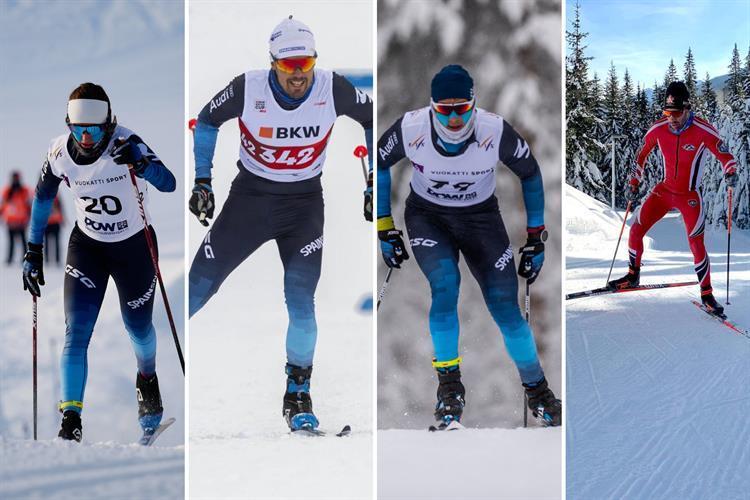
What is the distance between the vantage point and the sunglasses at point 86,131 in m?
3.33

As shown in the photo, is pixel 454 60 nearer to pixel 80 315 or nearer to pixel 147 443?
pixel 80 315

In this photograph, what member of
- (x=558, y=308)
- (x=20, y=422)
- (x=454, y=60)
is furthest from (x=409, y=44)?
(x=20, y=422)

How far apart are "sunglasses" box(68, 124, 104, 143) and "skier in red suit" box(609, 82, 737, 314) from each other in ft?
15.8

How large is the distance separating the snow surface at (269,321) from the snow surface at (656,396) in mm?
1571

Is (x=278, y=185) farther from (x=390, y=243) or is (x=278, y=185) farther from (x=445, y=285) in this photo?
(x=445, y=285)

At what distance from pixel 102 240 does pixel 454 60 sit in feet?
6.76

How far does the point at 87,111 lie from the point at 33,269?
87 cm

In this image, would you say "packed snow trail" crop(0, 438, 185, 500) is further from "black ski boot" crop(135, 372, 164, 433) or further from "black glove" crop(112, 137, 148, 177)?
"black glove" crop(112, 137, 148, 177)

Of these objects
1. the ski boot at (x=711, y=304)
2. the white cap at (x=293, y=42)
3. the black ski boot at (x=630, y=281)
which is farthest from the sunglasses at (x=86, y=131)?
the ski boot at (x=711, y=304)

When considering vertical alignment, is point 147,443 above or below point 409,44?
below

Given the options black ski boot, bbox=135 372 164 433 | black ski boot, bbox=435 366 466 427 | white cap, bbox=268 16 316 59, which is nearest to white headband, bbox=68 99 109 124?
white cap, bbox=268 16 316 59

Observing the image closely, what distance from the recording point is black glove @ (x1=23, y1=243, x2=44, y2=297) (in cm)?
337

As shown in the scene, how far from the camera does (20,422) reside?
338 cm

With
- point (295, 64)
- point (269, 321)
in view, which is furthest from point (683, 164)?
point (269, 321)
